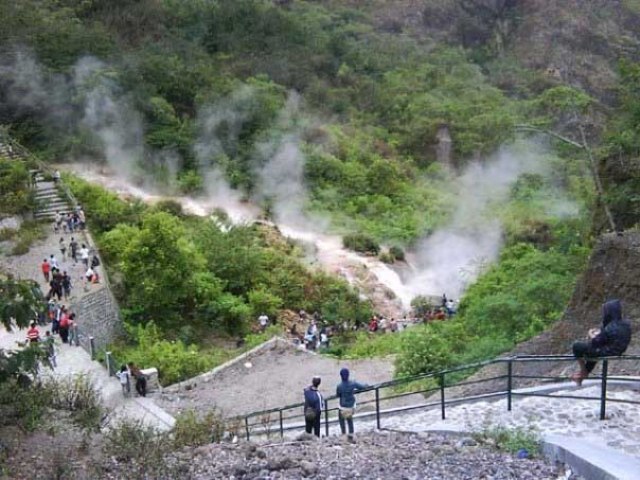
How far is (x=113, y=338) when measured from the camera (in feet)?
67.7

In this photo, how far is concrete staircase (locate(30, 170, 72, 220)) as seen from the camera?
26.0 metres

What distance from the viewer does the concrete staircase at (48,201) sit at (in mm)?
26047

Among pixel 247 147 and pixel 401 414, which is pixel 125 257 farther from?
pixel 247 147

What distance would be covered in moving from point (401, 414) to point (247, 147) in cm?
3035

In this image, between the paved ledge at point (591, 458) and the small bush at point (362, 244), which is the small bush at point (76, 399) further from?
the small bush at point (362, 244)

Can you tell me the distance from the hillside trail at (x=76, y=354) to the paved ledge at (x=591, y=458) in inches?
257

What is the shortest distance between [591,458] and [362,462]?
2.27 m

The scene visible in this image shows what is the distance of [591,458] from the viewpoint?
6160mm

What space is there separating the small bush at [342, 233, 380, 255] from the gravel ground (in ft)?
77.5

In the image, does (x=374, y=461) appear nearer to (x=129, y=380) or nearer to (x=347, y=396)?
(x=347, y=396)

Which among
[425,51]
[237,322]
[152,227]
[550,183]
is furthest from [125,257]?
[425,51]

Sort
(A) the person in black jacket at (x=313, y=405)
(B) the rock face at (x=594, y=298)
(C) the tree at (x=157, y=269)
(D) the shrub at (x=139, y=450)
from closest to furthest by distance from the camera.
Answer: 1. (D) the shrub at (x=139, y=450)
2. (A) the person in black jacket at (x=313, y=405)
3. (B) the rock face at (x=594, y=298)
4. (C) the tree at (x=157, y=269)

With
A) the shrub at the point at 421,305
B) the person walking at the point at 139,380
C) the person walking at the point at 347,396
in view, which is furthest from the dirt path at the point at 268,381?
the shrub at the point at 421,305

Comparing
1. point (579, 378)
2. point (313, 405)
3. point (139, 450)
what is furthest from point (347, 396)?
point (579, 378)
